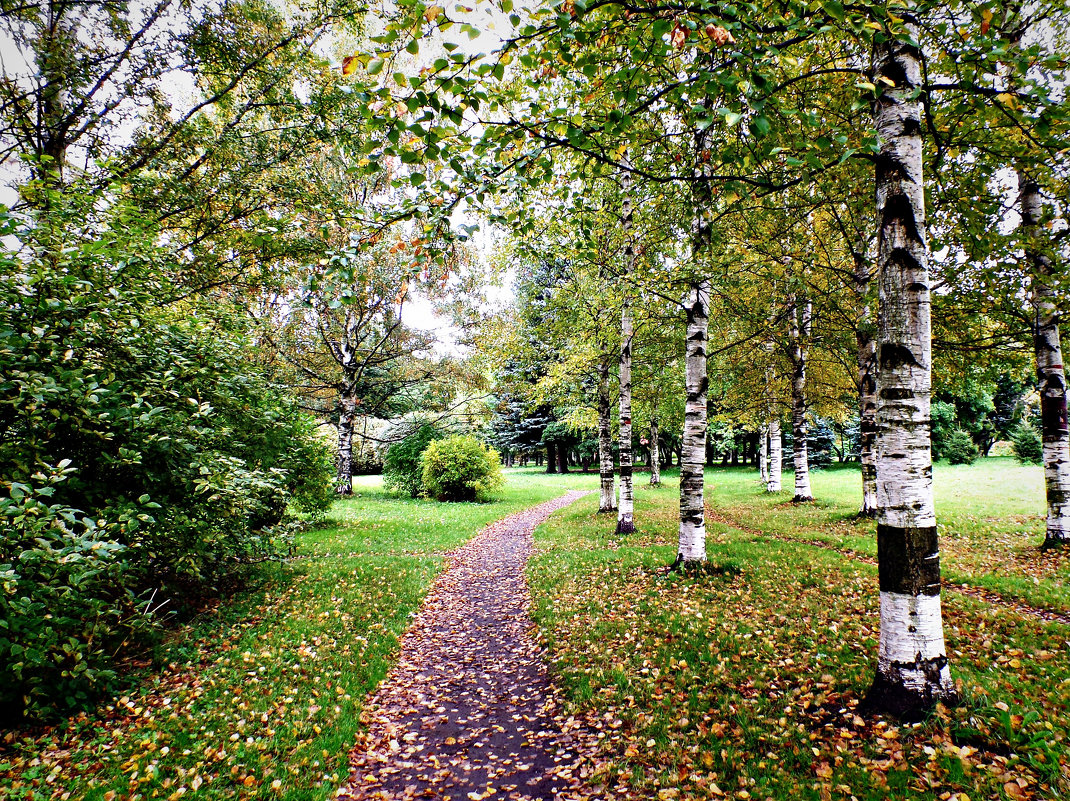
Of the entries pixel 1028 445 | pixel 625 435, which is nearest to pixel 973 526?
pixel 625 435

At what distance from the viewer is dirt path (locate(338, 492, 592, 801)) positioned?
4.33 metres

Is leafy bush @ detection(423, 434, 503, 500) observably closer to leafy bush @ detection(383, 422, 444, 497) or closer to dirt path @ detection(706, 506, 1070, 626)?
leafy bush @ detection(383, 422, 444, 497)

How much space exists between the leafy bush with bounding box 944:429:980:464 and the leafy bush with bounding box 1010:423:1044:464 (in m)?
3.38

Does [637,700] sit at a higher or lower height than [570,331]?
lower

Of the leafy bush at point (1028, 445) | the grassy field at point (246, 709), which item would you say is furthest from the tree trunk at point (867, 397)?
the leafy bush at point (1028, 445)

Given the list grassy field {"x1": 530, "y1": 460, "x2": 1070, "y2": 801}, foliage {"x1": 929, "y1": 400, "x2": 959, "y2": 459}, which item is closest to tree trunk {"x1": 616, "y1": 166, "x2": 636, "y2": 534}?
grassy field {"x1": 530, "y1": 460, "x2": 1070, "y2": 801}

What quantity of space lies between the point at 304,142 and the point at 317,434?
8.44m

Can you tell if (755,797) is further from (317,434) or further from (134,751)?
(317,434)

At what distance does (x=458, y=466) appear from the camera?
78.4ft

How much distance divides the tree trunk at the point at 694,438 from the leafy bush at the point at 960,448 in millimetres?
45534

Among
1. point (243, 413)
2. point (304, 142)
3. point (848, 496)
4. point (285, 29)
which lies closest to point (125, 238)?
point (243, 413)

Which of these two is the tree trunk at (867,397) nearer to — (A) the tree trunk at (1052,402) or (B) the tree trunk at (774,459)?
(A) the tree trunk at (1052,402)

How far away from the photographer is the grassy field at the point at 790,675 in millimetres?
3602

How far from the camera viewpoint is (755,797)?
3.66 meters
